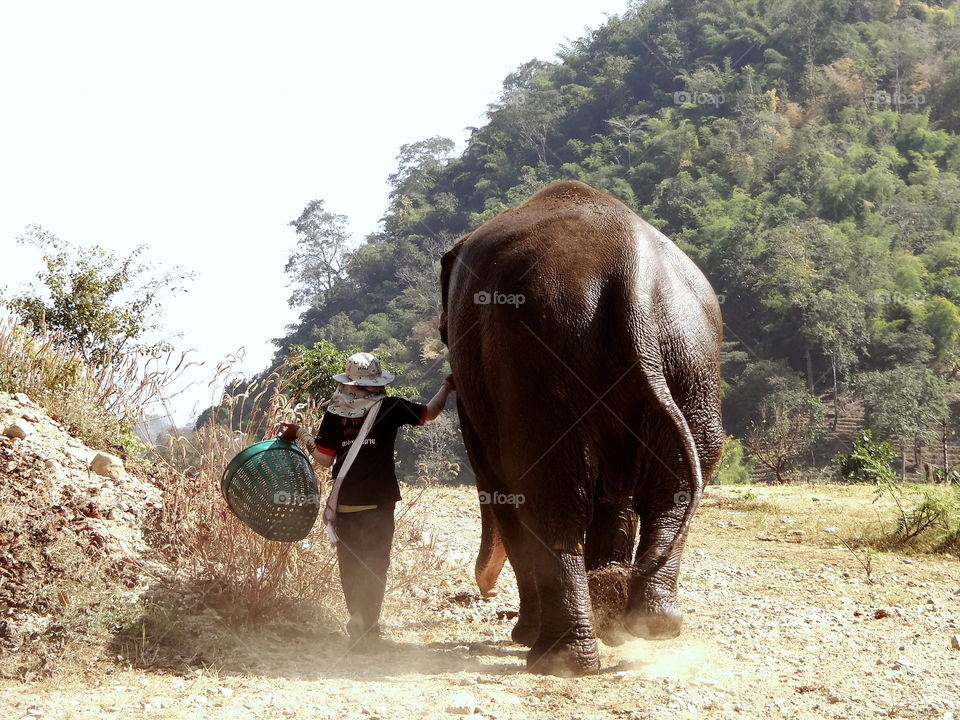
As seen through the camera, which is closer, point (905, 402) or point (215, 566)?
point (215, 566)

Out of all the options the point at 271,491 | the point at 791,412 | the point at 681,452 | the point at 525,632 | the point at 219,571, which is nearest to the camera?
the point at 681,452

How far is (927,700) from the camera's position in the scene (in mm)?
4738

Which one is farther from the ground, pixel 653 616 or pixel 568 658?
pixel 653 616

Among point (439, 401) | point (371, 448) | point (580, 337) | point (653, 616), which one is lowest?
point (653, 616)

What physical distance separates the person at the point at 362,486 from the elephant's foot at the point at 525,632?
30.8 inches

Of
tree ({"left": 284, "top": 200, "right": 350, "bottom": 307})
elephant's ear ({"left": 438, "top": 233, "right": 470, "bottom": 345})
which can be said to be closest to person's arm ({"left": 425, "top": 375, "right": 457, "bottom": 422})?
elephant's ear ({"left": 438, "top": 233, "right": 470, "bottom": 345})

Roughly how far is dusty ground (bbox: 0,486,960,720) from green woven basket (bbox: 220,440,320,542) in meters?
0.70

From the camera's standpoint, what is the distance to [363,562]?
5758 mm

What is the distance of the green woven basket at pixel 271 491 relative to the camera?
18.0 ft

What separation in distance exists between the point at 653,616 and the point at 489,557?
2.15 m

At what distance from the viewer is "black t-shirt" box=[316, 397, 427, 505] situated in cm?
580

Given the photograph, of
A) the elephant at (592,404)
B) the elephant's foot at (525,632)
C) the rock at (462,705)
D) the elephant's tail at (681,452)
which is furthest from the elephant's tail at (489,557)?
the rock at (462,705)

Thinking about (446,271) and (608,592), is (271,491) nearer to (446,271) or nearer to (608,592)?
(608,592)

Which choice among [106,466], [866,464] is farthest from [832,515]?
[106,466]
